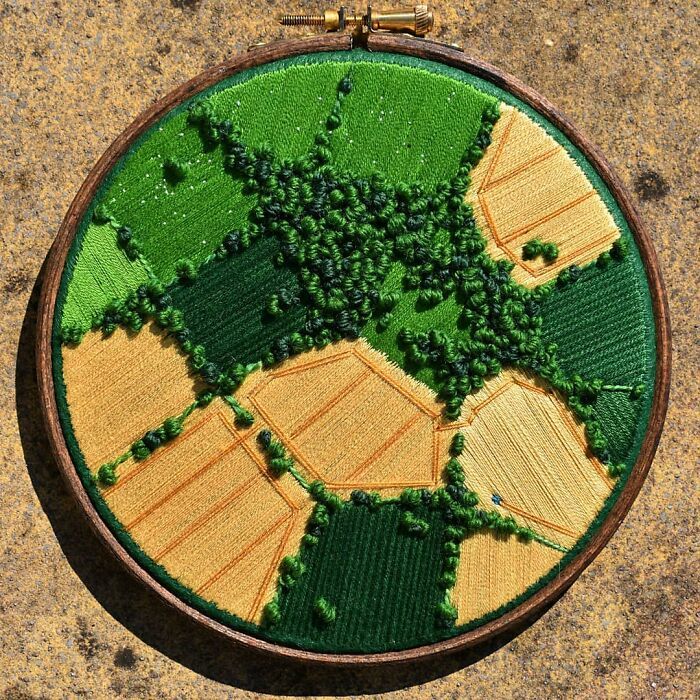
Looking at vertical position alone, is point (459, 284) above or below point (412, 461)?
above

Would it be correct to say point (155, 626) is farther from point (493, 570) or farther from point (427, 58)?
point (427, 58)

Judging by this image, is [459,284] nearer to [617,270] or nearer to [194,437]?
[617,270]

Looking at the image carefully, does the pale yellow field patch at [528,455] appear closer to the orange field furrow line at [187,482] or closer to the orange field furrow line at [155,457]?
the orange field furrow line at [187,482]

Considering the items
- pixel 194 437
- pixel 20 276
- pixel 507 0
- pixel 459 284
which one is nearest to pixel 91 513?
pixel 194 437

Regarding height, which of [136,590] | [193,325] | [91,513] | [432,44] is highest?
[432,44]

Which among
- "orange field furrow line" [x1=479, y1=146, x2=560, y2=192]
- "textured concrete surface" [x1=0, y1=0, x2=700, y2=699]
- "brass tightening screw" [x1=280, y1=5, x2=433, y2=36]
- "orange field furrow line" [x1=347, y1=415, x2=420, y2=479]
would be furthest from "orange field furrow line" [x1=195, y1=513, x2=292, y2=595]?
"brass tightening screw" [x1=280, y1=5, x2=433, y2=36]

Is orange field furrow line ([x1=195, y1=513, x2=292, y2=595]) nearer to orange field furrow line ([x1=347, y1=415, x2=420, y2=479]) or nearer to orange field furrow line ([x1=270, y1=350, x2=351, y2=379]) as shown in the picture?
orange field furrow line ([x1=347, y1=415, x2=420, y2=479])
